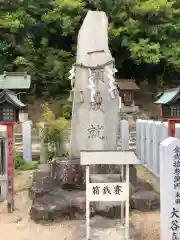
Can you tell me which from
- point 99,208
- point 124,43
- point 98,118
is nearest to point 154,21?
point 124,43

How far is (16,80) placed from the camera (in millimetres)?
19281

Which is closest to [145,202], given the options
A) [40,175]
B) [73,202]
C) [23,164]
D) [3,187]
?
[73,202]

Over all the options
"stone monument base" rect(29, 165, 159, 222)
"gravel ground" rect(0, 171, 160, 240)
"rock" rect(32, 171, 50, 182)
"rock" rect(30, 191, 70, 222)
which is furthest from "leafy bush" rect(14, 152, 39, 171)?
"rock" rect(30, 191, 70, 222)

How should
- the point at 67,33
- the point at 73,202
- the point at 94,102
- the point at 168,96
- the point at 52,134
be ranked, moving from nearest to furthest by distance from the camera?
the point at 73,202, the point at 168,96, the point at 94,102, the point at 52,134, the point at 67,33

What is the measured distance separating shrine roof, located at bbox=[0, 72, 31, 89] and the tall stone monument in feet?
37.9

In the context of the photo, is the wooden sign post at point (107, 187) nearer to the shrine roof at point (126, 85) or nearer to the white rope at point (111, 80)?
the white rope at point (111, 80)

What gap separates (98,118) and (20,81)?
1269cm

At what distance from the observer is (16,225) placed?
5.84 m

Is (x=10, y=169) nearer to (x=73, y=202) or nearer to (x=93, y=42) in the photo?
(x=73, y=202)

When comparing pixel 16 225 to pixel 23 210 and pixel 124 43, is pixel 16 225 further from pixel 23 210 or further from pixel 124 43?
pixel 124 43

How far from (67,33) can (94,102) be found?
16.2m

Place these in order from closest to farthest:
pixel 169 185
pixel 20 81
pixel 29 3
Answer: pixel 169 185 → pixel 20 81 → pixel 29 3

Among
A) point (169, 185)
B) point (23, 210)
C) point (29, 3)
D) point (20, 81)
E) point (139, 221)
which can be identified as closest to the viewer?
point (169, 185)

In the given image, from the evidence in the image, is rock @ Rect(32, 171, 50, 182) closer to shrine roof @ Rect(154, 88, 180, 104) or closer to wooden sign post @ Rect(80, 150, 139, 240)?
wooden sign post @ Rect(80, 150, 139, 240)
